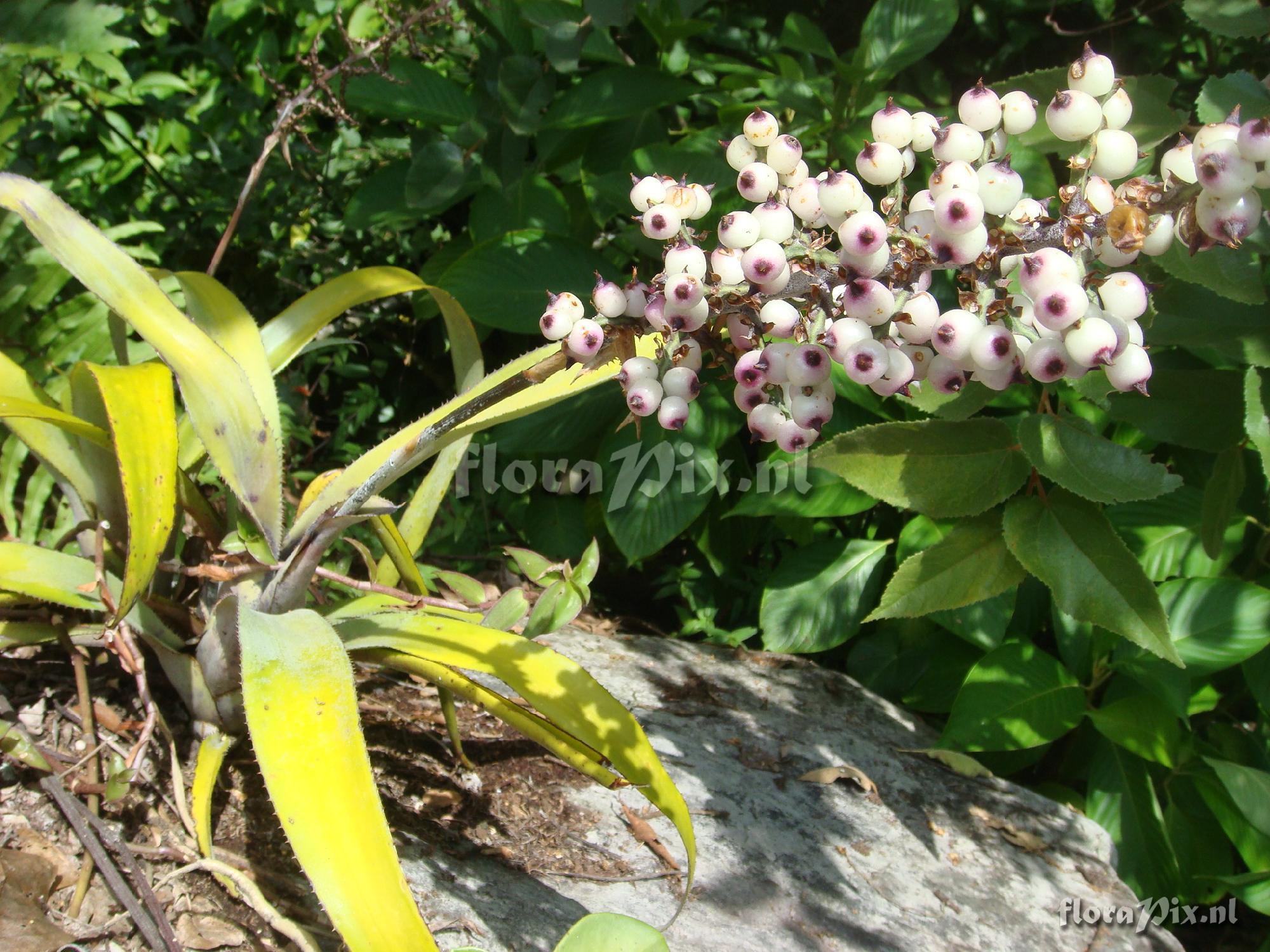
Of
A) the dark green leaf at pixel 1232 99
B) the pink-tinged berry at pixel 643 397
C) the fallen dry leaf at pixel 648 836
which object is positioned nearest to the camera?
the pink-tinged berry at pixel 643 397

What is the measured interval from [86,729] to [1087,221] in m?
1.28

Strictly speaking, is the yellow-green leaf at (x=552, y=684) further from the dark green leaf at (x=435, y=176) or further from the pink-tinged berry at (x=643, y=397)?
the dark green leaf at (x=435, y=176)

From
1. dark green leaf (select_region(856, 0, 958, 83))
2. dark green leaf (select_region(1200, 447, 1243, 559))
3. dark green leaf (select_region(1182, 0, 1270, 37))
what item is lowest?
dark green leaf (select_region(1200, 447, 1243, 559))

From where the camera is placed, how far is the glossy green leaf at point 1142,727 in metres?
1.64

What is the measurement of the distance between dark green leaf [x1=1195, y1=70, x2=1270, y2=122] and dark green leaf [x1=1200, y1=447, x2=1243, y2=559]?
21.3 inches

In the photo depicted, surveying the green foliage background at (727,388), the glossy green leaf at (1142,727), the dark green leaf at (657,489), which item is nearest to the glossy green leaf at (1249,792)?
the green foliage background at (727,388)

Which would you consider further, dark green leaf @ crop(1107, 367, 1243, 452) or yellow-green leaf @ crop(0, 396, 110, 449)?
dark green leaf @ crop(1107, 367, 1243, 452)

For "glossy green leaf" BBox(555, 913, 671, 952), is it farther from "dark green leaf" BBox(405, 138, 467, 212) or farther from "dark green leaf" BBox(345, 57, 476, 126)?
"dark green leaf" BBox(345, 57, 476, 126)

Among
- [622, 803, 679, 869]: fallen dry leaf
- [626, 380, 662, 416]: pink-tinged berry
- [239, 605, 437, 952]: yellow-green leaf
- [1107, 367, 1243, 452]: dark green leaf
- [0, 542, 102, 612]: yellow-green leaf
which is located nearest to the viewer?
[626, 380, 662, 416]: pink-tinged berry

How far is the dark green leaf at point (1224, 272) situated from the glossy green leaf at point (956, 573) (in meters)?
0.40

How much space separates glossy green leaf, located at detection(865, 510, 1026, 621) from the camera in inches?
52.2

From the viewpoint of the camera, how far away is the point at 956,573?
135cm

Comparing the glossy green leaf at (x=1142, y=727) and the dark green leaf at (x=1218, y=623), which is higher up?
the dark green leaf at (x=1218, y=623)

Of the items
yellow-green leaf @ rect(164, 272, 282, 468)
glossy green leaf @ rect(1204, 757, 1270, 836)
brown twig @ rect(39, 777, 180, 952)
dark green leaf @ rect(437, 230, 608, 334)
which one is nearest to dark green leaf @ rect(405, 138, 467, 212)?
dark green leaf @ rect(437, 230, 608, 334)
